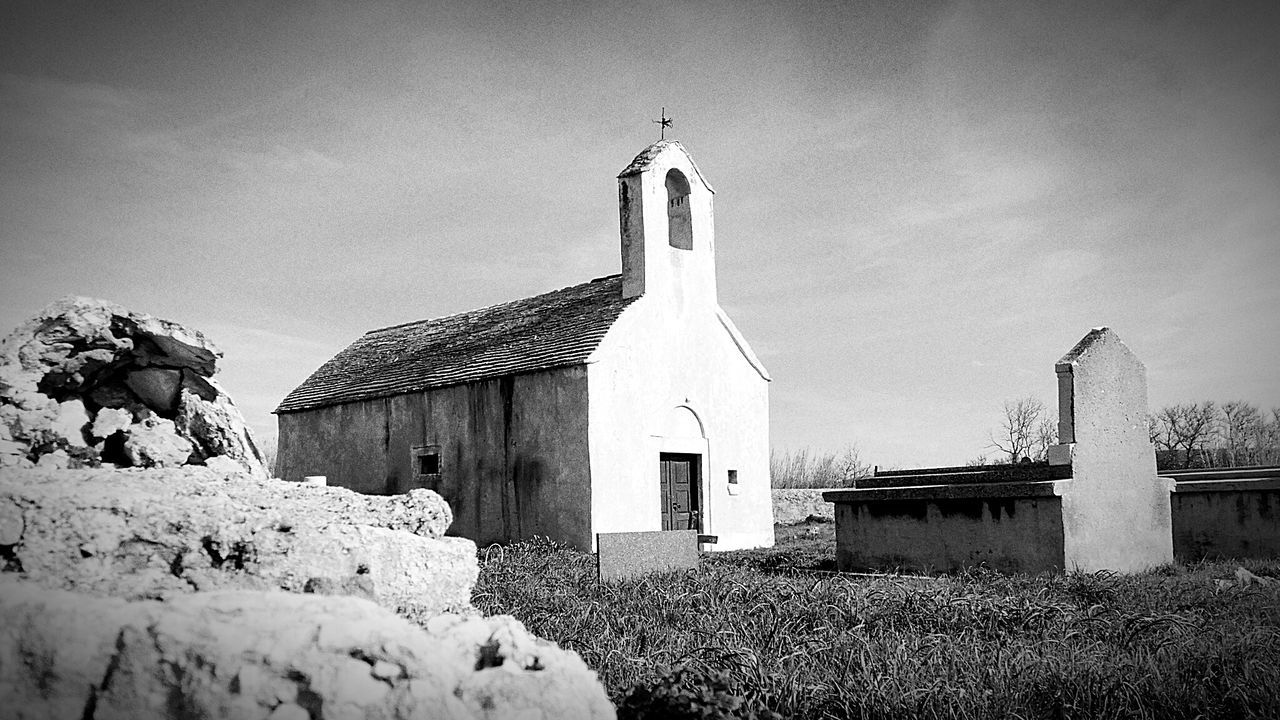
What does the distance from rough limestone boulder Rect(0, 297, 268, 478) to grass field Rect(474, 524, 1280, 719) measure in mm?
2880

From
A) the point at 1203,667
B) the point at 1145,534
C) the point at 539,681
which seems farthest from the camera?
the point at 1145,534

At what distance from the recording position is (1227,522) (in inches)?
608

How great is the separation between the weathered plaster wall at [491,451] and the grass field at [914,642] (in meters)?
5.39

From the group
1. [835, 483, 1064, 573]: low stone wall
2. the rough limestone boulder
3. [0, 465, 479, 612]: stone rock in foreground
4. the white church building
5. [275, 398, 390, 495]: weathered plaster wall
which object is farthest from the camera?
[275, 398, 390, 495]: weathered plaster wall

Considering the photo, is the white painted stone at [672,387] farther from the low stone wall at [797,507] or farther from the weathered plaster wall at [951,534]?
the low stone wall at [797,507]

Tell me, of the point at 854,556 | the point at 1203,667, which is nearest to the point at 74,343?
the point at 1203,667

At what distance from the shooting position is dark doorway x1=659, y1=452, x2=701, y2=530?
1834 centimetres

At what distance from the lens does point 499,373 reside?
17.8m

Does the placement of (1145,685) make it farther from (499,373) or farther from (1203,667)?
(499,373)

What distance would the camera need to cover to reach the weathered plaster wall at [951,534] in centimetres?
1183

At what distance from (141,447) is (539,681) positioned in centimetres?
341

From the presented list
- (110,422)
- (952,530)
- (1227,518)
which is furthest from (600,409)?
(110,422)

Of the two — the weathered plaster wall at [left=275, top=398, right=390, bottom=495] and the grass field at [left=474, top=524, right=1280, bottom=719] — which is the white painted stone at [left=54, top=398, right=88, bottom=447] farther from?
the weathered plaster wall at [left=275, top=398, right=390, bottom=495]

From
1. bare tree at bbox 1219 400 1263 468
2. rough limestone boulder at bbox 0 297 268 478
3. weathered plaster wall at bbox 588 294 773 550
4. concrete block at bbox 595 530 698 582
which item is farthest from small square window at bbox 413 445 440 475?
bare tree at bbox 1219 400 1263 468
